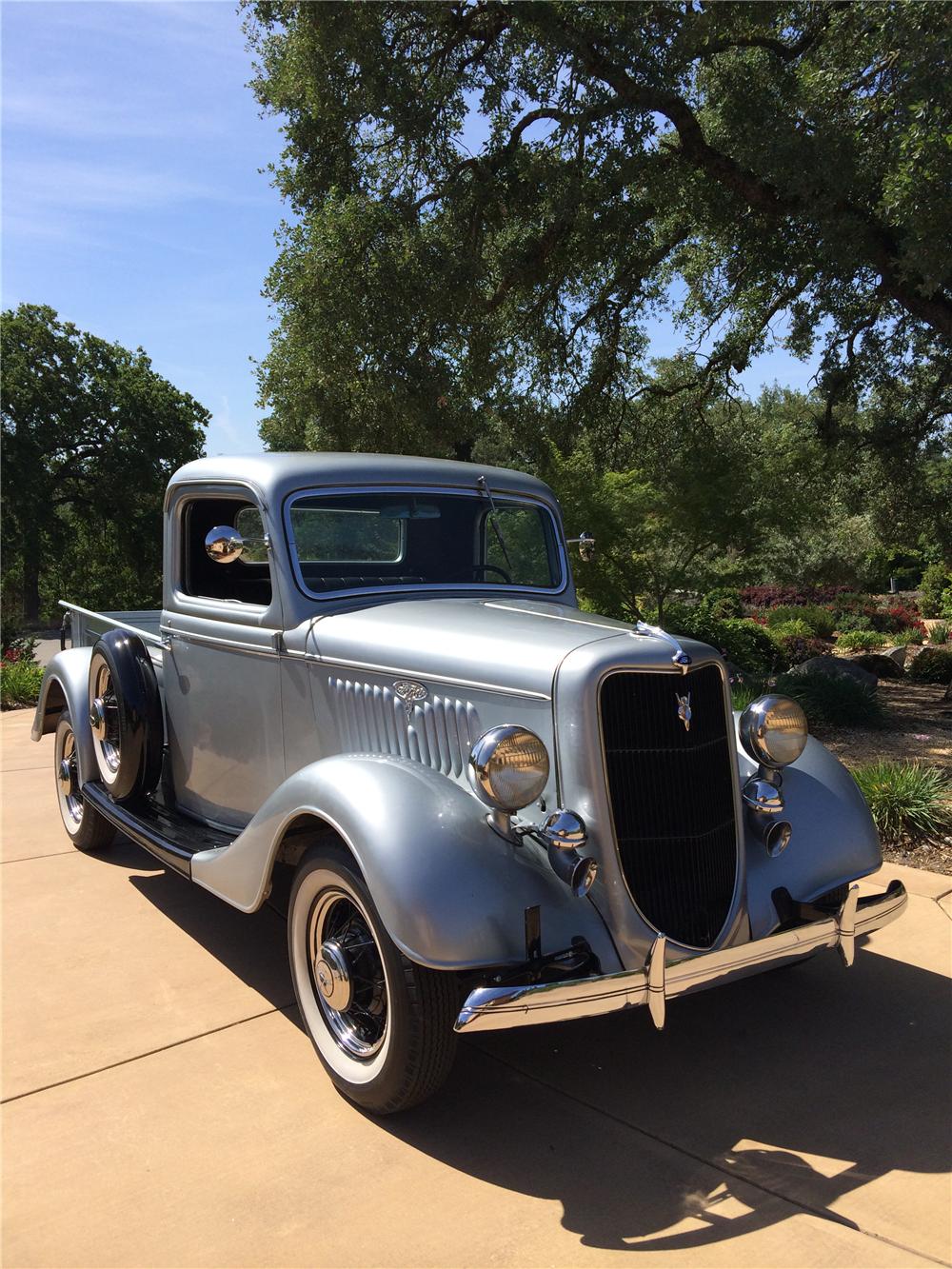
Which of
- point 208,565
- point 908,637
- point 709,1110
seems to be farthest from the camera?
point 908,637

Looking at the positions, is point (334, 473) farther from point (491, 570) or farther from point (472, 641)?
point (472, 641)

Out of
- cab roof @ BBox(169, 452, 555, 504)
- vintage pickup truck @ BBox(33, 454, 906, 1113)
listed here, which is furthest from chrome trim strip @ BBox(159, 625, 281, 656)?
cab roof @ BBox(169, 452, 555, 504)

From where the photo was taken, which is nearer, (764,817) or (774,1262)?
(774,1262)

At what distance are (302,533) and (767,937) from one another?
7.49 feet

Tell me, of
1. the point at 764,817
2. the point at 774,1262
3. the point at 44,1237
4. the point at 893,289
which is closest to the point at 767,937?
the point at 764,817

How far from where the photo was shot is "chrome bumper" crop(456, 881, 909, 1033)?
2410mm

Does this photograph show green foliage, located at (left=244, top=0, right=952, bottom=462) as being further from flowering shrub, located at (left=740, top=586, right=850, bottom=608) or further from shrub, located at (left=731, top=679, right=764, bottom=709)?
flowering shrub, located at (left=740, top=586, right=850, bottom=608)

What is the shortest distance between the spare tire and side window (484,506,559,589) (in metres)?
1.68

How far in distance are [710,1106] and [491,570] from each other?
229cm

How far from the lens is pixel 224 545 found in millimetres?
3691

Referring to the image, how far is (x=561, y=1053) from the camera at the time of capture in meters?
3.24

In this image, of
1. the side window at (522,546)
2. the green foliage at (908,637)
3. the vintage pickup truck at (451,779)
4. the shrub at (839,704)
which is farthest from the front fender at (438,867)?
the green foliage at (908,637)

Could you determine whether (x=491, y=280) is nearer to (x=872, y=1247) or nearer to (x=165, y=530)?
(x=165, y=530)

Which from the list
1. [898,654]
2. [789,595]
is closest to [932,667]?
[898,654]
